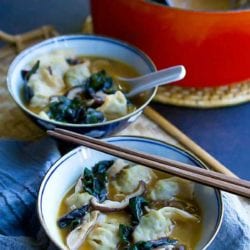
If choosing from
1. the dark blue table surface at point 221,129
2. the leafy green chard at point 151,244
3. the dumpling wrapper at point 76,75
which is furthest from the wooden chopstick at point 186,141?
the leafy green chard at point 151,244

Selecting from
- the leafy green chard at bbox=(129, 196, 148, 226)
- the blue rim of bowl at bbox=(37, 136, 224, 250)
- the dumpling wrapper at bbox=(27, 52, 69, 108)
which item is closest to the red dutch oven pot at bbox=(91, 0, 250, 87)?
the dumpling wrapper at bbox=(27, 52, 69, 108)

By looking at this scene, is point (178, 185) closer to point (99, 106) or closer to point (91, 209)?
point (91, 209)

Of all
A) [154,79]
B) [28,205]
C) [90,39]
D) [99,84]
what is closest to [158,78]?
[154,79]

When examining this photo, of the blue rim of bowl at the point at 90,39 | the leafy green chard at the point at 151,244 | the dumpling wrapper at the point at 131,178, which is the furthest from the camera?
the blue rim of bowl at the point at 90,39

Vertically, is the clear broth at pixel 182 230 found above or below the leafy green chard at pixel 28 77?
below

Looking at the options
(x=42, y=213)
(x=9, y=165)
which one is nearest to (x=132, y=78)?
(x=9, y=165)

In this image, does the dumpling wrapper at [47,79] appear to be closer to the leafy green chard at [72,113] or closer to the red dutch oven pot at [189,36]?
the leafy green chard at [72,113]

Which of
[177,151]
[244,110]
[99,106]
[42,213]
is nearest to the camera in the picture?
[42,213]

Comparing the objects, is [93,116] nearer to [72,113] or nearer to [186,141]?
[72,113]
